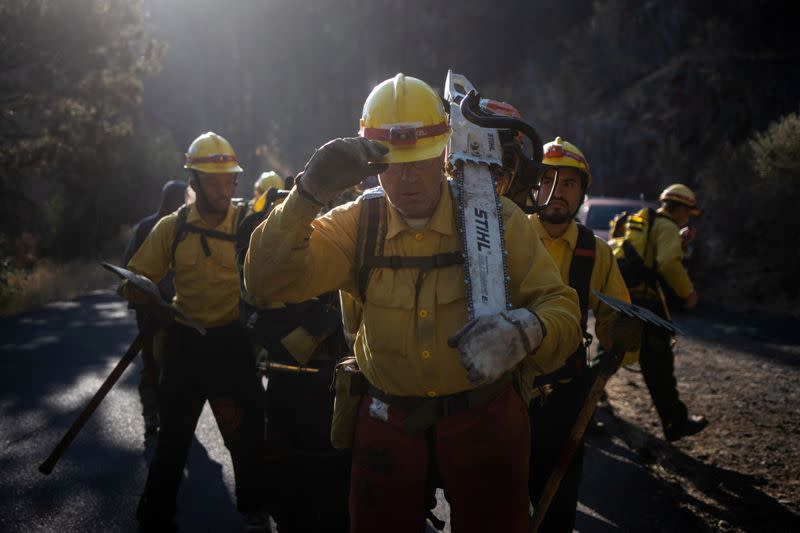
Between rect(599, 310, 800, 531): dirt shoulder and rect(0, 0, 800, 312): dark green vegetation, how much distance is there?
4.57 metres

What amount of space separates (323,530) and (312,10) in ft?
104

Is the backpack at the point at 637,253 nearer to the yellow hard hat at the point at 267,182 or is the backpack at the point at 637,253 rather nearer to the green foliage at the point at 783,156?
the yellow hard hat at the point at 267,182

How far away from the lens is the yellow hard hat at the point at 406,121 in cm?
233

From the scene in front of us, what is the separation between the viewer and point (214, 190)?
4602 mm

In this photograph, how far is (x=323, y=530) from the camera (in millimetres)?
3504

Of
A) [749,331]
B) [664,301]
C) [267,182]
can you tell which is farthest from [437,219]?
[749,331]

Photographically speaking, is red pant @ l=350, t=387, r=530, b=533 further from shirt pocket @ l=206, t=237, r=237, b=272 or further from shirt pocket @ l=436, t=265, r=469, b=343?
shirt pocket @ l=206, t=237, r=237, b=272

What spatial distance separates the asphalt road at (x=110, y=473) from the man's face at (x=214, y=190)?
203 cm

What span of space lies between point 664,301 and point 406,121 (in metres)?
3.49

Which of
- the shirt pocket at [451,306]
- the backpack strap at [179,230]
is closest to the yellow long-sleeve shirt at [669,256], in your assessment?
the shirt pocket at [451,306]

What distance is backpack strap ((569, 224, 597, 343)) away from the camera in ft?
11.2

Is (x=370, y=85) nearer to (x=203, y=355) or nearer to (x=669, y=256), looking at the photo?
(x=669, y=256)

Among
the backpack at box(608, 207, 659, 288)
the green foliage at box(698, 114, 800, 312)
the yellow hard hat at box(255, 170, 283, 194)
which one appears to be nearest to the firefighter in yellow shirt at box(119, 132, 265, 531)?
the backpack at box(608, 207, 659, 288)

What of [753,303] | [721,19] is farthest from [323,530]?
[721,19]
